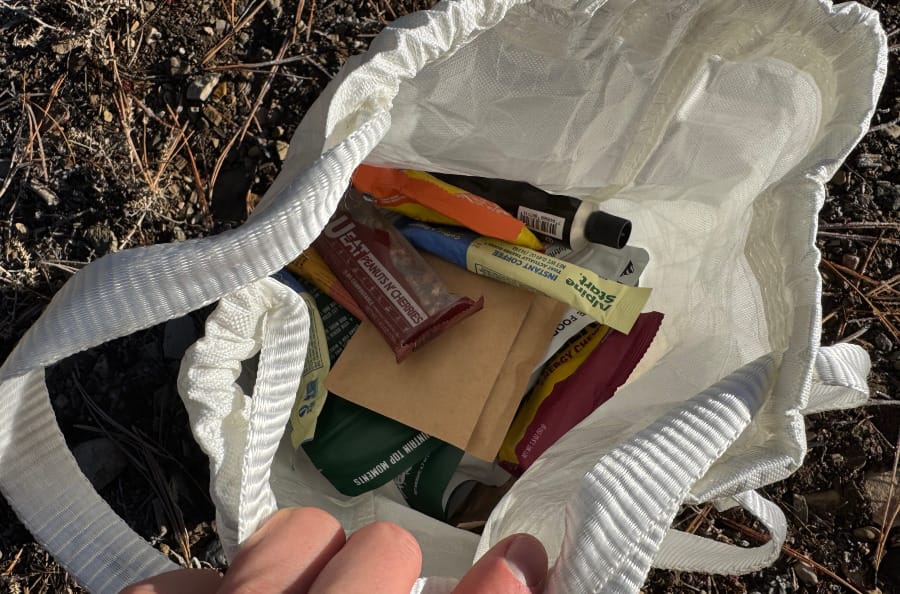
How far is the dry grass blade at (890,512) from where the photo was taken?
90cm

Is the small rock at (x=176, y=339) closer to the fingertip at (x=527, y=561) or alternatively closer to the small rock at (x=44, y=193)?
the small rock at (x=44, y=193)

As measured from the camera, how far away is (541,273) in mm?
718

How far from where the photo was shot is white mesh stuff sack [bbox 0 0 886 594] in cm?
44

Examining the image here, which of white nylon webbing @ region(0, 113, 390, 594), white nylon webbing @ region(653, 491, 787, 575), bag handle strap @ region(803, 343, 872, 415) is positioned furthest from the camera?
white nylon webbing @ region(653, 491, 787, 575)

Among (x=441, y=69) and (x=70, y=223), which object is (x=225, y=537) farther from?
(x=70, y=223)

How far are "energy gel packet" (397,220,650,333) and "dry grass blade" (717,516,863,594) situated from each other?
1.33 feet

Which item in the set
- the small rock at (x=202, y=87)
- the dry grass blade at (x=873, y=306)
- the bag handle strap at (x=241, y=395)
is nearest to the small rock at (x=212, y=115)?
the small rock at (x=202, y=87)

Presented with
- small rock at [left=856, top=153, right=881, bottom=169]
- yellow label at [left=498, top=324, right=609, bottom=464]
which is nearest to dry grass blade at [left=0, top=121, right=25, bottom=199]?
yellow label at [left=498, top=324, right=609, bottom=464]

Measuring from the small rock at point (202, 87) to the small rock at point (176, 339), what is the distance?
11.6 inches

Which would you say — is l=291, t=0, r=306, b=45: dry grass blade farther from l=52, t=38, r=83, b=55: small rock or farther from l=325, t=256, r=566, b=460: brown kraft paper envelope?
l=325, t=256, r=566, b=460: brown kraft paper envelope

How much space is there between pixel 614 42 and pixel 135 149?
612 millimetres

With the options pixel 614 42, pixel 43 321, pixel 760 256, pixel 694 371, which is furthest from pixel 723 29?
pixel 43 321

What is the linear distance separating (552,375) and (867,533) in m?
0.51

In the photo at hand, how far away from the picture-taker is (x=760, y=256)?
56 centimetres
